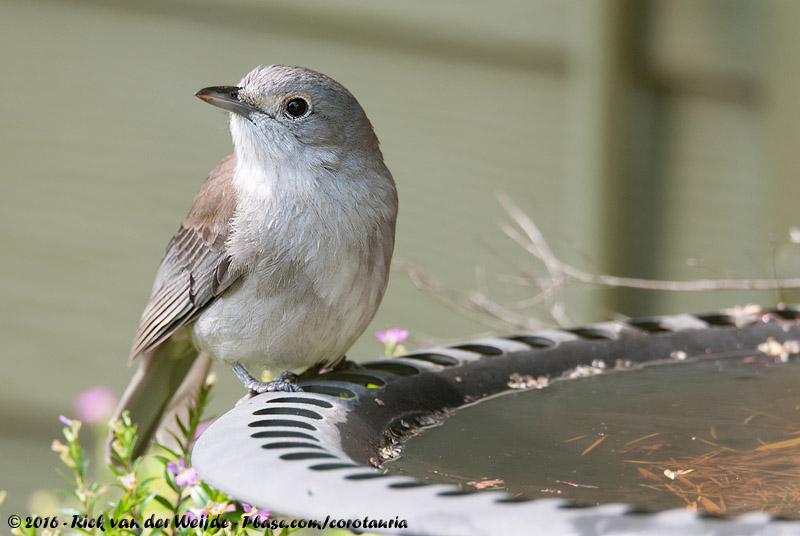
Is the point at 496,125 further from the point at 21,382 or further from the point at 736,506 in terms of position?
the point at 736,506

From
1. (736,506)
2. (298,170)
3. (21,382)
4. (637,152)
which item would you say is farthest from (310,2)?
(736,506)

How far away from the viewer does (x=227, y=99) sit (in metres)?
2.39

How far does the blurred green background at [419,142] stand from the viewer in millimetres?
4016

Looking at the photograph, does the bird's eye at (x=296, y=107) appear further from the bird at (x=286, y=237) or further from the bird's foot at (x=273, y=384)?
the bird's foot at (x=273, y=384)

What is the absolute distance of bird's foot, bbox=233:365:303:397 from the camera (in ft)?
7.02

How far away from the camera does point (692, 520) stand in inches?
41.9

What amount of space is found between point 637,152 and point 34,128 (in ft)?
8.83

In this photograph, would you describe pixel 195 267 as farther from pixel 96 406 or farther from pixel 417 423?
pixel 96 406

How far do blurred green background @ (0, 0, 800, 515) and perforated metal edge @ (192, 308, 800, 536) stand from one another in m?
1.52

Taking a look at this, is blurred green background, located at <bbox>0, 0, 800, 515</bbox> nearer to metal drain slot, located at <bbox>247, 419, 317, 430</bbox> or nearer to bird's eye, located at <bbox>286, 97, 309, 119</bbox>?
bird's eye, located at <bbox>286, 97, 309, 119</bbox>

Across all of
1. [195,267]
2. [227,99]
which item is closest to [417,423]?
[195,267]

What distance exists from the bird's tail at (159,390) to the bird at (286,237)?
0.82 ft

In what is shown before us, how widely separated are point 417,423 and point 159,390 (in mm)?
1171

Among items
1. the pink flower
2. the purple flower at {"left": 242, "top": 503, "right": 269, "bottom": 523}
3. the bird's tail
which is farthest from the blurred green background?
the purple flower at {"left": 242, "top": 503, "right": 269, "bottom": 523}
